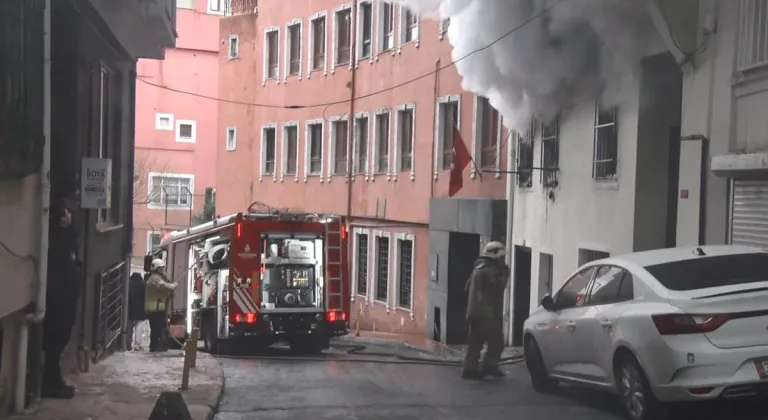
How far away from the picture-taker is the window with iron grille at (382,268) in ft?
91.2

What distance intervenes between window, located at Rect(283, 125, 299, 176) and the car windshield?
83.8ft

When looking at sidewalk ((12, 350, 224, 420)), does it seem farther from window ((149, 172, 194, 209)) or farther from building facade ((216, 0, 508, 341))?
window ((149, 172, 194, 209))

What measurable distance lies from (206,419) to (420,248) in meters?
16.4

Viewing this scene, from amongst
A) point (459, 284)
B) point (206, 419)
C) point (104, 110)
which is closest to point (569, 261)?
point (459, 284)

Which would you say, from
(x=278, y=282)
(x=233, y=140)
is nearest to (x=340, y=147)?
(x=233, y=140)

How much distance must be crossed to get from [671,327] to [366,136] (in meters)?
21.7

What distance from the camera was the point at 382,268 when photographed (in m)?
28.1

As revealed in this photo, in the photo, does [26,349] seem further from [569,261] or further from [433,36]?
[433,36]

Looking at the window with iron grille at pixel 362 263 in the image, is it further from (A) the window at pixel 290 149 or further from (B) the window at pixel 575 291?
(B) the window at pixel 575 291

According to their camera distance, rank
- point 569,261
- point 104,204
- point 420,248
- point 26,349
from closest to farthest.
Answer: point 26,349, point 104,204, point 569,261, point 420,248

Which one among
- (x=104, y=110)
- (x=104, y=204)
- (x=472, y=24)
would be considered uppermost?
(x=472, y=24)

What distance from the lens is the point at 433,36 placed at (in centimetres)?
2409

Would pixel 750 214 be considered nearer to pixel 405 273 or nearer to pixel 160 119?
pixel 405 273

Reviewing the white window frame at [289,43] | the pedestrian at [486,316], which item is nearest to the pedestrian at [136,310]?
the pedestrian at [486,316]
